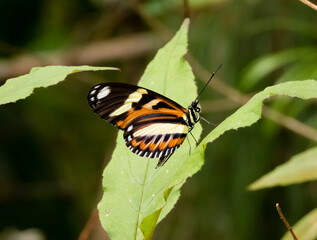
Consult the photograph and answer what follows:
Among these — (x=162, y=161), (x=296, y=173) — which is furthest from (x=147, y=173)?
(x=296, y=173)

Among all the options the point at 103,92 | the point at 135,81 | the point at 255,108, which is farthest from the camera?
the point at 135,81

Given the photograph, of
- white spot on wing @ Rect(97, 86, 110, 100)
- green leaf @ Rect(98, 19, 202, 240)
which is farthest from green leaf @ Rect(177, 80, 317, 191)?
white spot on wing @ Rect(97, 86, 110, 100)

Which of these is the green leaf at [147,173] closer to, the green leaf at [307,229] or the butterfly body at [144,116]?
the butterfly body at [144,116]

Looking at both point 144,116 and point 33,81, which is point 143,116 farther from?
point 33,81

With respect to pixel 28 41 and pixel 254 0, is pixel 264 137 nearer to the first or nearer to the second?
pixel 254 0

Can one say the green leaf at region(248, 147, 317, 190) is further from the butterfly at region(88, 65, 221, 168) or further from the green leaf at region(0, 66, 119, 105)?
the green leaf at region(0, 66, 119, 105)

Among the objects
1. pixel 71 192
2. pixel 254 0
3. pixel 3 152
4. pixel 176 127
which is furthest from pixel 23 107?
pixel 176 127

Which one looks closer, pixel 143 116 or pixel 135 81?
pixel 143 116

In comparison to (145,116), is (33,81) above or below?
above
